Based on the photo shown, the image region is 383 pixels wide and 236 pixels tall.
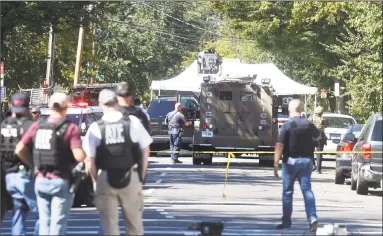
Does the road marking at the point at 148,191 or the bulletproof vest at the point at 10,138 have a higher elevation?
the bulletproof vest at the point at 10,138

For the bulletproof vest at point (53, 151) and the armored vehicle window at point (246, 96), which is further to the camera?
the armored vehicle window at point (246, 96)

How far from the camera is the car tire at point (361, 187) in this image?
2423 cm

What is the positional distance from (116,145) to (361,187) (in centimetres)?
1204

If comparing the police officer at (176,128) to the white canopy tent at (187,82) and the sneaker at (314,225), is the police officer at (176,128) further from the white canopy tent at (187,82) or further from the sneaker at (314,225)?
the sneaker at (314,225)

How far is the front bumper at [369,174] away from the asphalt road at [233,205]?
38 cm

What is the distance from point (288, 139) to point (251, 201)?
20.9ft

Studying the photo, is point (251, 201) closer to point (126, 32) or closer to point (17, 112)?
point (17, 112)

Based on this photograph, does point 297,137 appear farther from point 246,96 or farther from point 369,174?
point 246,96

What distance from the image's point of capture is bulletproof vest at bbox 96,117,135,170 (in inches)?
519

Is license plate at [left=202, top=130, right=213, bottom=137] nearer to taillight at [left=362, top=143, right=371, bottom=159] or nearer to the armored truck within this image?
the armored truck

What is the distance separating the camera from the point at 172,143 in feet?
121

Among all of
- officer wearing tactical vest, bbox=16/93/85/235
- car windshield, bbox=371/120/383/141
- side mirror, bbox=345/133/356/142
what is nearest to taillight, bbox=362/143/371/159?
car windshield, bbox=371/120/383/141

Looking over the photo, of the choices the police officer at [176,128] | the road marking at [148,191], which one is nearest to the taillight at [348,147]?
the road marking at [148,191]

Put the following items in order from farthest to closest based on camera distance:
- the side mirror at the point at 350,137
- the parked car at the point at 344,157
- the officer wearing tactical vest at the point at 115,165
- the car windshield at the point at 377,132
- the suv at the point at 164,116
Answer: the suv at the point at 164,116
the parked car at the point at 344,157
the side mirror at the point at 350,137
the car windshield at the point at 377,132
the officer wearing tactical vest at the point at 115,165
